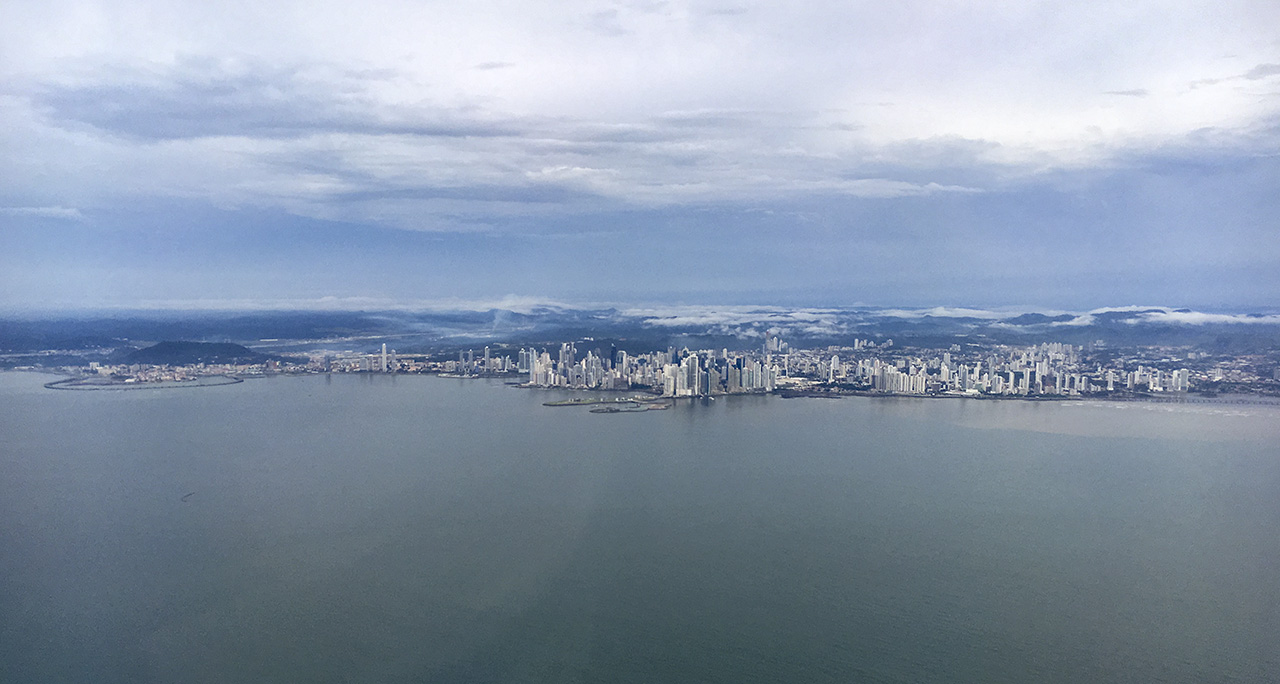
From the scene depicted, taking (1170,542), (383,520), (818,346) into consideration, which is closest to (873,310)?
(818,346)

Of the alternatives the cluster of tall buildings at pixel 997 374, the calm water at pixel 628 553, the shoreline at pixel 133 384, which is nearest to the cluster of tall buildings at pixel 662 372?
the cluster of tall buildings at pixel 997 374

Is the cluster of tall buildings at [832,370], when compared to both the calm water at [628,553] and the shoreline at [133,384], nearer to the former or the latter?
the shoreline at [133,384]

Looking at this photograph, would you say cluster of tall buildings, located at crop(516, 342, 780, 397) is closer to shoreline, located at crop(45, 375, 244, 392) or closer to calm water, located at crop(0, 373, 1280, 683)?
calm water, located at crop(0, 373, 1280, 683)

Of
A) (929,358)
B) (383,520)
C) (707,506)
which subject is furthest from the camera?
(929,358)

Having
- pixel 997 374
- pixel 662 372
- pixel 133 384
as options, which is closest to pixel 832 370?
pixel 997 374

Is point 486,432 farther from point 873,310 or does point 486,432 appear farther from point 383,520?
point 873,310

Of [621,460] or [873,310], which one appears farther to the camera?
[873,310]

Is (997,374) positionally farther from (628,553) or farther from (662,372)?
(628,553)

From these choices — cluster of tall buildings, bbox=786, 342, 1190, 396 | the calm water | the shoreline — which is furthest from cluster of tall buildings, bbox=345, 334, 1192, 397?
the calm water
